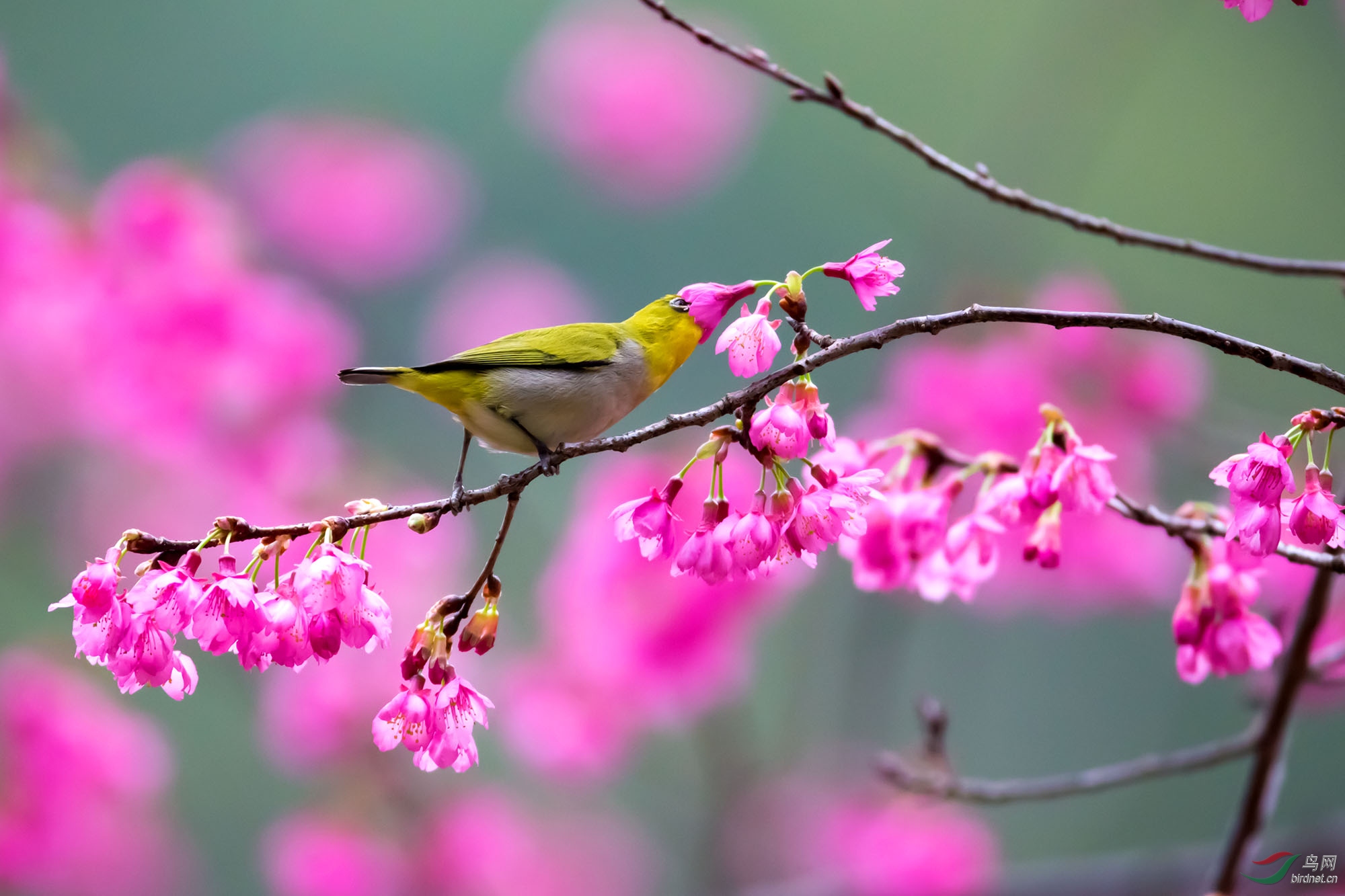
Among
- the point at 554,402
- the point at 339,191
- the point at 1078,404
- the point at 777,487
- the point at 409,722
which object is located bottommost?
the point at 409,722

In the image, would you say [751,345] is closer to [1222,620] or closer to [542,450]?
[542,450]

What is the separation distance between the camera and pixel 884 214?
2.44 meters

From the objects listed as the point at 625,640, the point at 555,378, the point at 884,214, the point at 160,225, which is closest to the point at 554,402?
the point at 555,378

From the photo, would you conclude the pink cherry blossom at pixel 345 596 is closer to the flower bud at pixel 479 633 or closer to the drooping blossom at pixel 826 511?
the flower bud at pixel 479 633

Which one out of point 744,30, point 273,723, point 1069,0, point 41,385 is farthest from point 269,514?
point 1069,0

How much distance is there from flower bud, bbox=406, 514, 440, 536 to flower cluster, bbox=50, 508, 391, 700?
0.09 feet

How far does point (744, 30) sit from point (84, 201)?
161 cm

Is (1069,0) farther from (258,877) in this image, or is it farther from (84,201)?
(258,877)

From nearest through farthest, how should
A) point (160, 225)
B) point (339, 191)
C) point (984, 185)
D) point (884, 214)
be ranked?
point (984, 185) → point (160, 225) → point (339, 191) → point (884, 214)

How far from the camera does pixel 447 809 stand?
1.77m

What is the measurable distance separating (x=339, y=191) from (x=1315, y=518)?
194cm

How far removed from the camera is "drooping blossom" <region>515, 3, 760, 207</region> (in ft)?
6.92

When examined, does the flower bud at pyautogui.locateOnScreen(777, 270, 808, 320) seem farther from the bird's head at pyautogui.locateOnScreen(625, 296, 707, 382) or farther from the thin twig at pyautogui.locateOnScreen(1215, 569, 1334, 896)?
the thin twig at pyautogui.locateOnScreen(1215, 569, 1334, 896)

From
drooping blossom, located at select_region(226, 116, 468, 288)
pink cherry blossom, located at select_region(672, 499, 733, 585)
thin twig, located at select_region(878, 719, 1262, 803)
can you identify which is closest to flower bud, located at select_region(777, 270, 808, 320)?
pink cherry blossom, located at select_region(672, 499, 733, 585)
